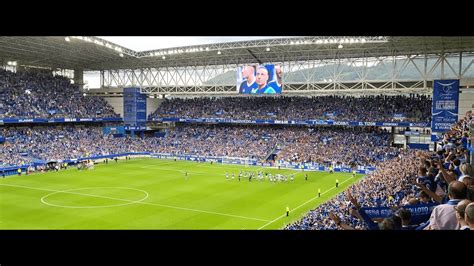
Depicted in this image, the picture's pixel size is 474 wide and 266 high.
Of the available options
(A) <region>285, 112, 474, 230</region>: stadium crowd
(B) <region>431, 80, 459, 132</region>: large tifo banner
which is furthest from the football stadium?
(A) <region>285, 112, 474, 230</region>: stadium crowd

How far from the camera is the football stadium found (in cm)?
2380

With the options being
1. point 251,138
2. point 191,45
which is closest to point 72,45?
point 191,45

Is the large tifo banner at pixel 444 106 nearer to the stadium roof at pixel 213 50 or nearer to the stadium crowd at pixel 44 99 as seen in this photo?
the stadium roof at pixel 213 50

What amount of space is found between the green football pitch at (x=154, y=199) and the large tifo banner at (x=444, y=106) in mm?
7461

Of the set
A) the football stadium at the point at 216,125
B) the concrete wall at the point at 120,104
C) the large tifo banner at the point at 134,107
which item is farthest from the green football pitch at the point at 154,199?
the concrete wall at the point at 120,104

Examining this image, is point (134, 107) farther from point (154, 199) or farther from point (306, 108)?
point (154, 199)

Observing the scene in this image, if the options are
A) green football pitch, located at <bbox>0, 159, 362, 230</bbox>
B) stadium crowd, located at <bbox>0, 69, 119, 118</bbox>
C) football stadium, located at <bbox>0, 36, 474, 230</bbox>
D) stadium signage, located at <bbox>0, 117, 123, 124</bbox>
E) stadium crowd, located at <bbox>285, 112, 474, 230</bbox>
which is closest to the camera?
stadium crowd, located at <bbox>285, 112, 474, 230</bbox>

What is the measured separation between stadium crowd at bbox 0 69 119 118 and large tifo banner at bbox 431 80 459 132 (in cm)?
3875

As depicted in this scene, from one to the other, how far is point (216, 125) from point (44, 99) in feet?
66.7

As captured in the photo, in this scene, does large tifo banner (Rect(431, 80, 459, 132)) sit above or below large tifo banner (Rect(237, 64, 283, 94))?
below

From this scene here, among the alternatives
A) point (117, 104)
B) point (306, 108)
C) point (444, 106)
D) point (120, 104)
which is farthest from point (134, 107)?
point (444, 106)

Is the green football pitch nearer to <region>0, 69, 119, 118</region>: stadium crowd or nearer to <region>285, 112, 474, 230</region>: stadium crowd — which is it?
<region>285, 112, 474, 230</region>: stadium crowd

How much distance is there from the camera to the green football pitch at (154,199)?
20.5 meters
